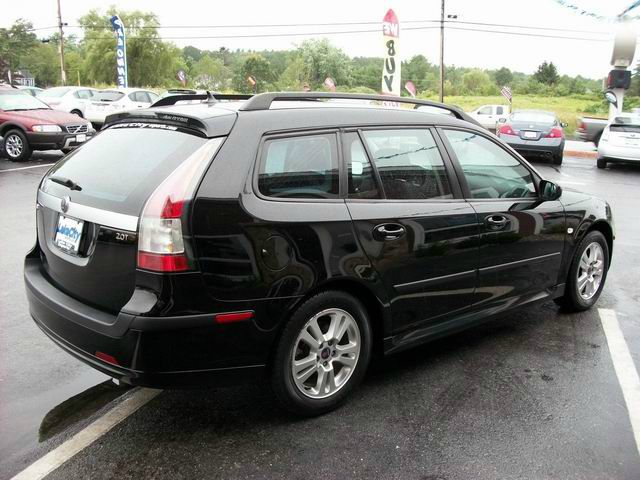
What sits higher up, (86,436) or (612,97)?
(612,97)

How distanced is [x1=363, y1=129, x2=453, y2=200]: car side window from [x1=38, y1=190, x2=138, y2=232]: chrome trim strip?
1413 mm

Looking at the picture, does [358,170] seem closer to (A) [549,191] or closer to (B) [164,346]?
(B) [164,346]

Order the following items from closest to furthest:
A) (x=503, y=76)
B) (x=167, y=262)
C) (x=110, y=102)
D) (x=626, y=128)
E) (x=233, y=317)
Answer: (x=167, y=262) → (x=233, y=317) → (x=626, y=128) → (x=110, y=102) → (x=503, y=76)

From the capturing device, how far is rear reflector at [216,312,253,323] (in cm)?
275

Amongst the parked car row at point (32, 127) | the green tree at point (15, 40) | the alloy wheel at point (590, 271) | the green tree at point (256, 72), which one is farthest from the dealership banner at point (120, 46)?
the green tree at point (256, 72)

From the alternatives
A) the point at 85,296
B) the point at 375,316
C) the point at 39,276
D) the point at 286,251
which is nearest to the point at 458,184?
the point at 375,316

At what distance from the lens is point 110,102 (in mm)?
21797

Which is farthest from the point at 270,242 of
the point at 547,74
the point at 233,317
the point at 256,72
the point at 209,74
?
the point at 209,74

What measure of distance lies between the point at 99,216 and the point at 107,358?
0.67m

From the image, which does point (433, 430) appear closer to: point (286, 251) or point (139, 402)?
point (286, 251)

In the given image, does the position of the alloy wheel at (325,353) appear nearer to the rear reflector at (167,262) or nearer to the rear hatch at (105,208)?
the rear reflector at (167,262)

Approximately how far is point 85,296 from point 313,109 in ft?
5.07

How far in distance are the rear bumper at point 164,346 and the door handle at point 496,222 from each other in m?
1.73

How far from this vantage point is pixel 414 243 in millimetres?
3439
